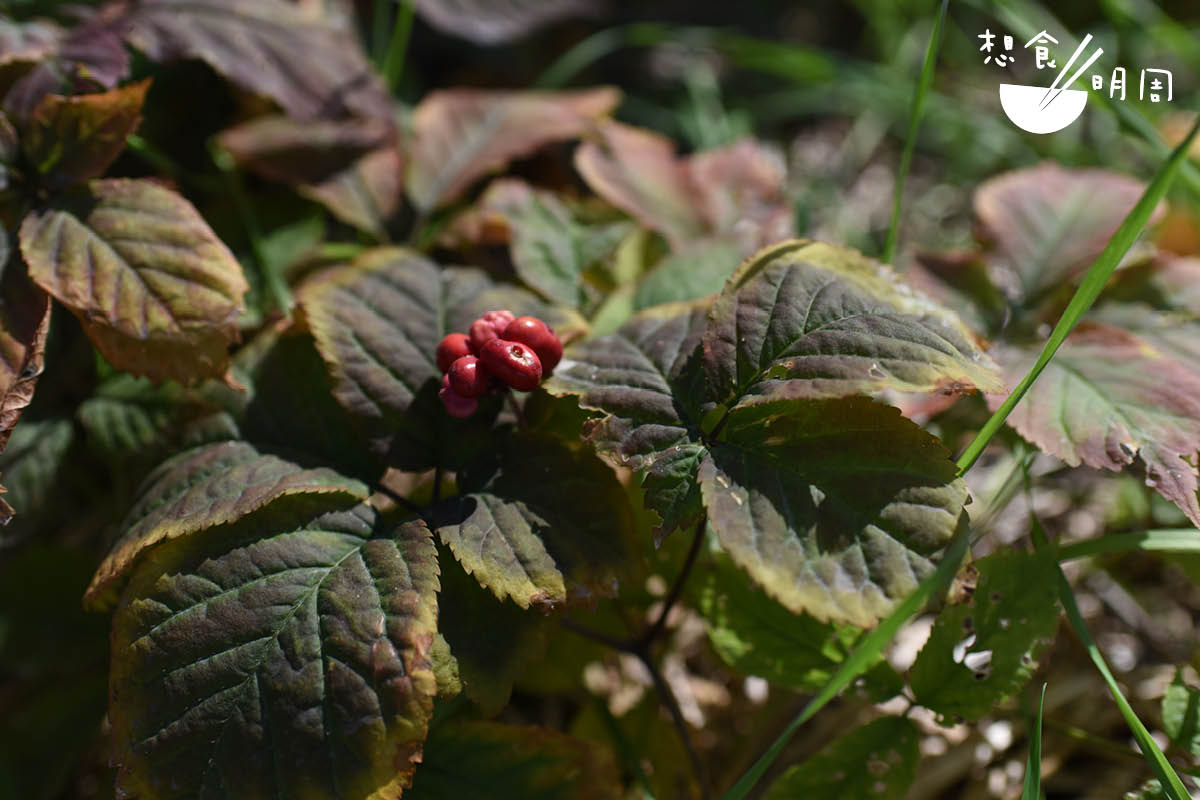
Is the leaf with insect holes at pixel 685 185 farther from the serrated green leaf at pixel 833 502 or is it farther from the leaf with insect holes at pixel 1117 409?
the serrated green leaf at pixel 833 502

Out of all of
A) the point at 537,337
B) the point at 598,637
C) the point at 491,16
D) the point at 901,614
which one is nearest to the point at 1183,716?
the point at 901,614

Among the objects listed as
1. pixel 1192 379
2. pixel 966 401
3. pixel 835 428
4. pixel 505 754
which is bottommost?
pixel 505 754

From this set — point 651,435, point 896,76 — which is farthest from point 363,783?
point 896,76

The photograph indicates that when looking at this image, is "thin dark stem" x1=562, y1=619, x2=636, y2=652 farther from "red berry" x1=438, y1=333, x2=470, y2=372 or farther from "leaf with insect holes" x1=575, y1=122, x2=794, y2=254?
"leaf with insect holes" x1=575, y1=122, x2=794, y2=254

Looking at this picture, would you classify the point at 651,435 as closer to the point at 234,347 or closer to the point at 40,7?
the point at 234,347

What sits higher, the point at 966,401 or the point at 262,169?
the point at 966,401

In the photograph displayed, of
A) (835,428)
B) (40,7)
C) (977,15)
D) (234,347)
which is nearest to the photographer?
(835,428)

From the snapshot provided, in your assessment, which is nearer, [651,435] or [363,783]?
[363,783]

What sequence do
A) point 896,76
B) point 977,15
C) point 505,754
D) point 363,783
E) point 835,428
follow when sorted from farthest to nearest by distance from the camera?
point 977,15 → point 896,76 → point 505,754 → point 835,428 → point 363,783
